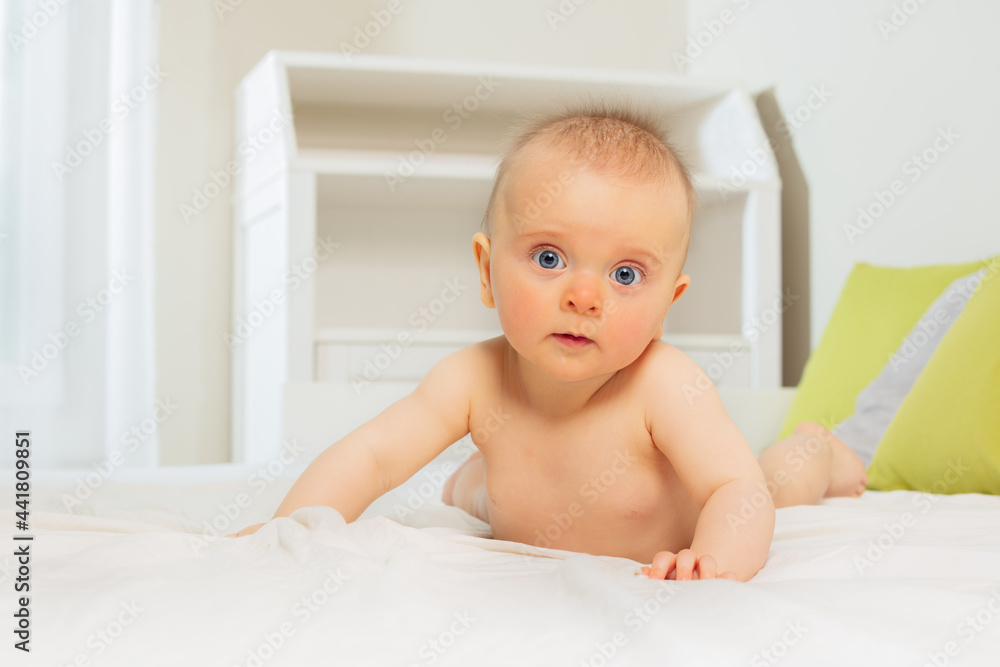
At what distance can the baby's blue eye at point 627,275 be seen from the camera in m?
0.73

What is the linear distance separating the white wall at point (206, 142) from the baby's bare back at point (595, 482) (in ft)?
6.53

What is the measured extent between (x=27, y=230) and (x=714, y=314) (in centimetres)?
179

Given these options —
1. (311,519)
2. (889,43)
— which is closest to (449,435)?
(311,519)

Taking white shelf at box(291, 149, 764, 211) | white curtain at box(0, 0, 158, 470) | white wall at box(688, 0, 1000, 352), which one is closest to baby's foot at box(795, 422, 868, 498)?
white wall at box(688, 0, 1000, 352)

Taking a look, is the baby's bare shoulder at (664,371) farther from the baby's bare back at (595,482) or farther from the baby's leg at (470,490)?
the baby's leg at (470,490)

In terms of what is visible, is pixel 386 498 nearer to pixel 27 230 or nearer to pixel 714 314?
pixel 27 230

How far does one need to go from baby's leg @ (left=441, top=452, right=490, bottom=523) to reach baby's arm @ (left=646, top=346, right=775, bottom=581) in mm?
294

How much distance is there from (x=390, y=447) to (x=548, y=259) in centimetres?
25

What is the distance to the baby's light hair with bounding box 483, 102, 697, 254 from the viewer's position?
737 millimetres

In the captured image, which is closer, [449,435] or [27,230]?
[449,435]

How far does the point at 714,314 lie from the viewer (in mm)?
2521

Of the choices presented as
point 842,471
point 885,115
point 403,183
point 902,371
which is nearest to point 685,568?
point 842,471

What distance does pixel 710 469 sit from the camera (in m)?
0.74

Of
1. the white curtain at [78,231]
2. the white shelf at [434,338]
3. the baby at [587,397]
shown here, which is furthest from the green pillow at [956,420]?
the white curtain at [78,231]
